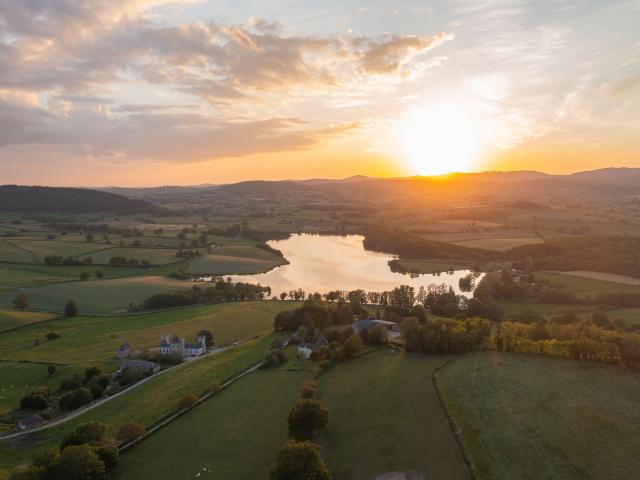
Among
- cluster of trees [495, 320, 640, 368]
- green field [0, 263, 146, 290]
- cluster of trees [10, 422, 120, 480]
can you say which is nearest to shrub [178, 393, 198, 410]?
cluster of trees [10, 422, 120, 480]

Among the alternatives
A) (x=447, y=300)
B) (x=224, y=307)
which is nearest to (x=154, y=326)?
(x=224, y=307)

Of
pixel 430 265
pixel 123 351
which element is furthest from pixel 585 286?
pixel 123 351

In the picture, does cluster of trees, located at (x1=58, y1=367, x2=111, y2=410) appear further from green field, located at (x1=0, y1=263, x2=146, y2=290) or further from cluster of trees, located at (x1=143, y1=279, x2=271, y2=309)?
green field, located at (x1=0, y1=263, x2=146, y2=290)

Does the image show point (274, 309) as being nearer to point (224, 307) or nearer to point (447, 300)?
point (224, 307)

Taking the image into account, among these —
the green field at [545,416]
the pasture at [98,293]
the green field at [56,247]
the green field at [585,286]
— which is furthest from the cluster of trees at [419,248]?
the green field at [545,416]

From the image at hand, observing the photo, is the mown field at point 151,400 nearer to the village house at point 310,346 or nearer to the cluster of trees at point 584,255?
the village house at point 310,346
